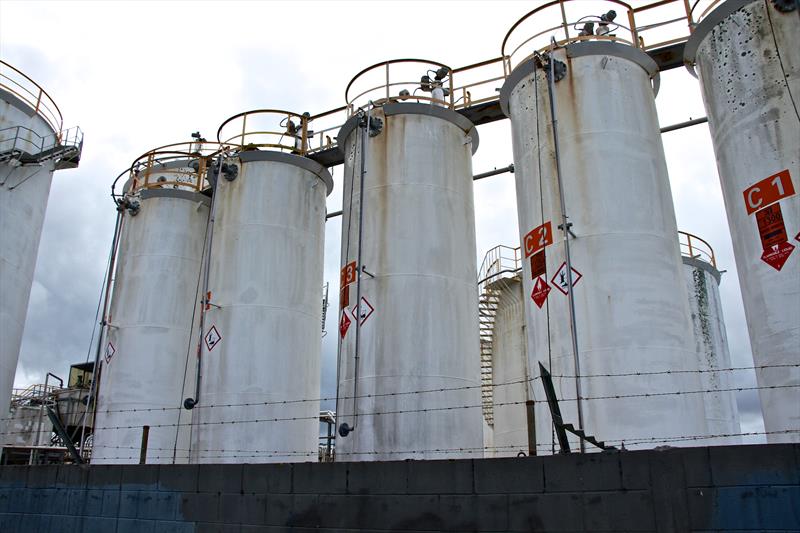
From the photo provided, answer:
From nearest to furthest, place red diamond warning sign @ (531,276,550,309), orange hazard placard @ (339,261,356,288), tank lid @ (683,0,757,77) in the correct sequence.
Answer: tank lid @ (683,0,757,77) < red diamond warning sign @ (531,276,550,309) < orange hazard placard @ (339,261,356,288)

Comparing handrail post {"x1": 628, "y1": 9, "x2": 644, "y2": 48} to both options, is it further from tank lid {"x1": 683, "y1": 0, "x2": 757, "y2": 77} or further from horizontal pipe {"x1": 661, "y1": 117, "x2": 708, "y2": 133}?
horizontal pipe {"x1": 661, "y1": 117, "x2": 708, "y2": 133}

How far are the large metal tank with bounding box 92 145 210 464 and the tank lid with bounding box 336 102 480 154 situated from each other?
22.5 ft

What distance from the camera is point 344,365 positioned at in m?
15.3

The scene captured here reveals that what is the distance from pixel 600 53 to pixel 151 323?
14.5 meters

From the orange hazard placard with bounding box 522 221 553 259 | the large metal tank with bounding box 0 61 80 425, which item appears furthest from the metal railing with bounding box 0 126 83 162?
the orange hazard placard with bounding box 522 221 553 259

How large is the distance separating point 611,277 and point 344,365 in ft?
20.8

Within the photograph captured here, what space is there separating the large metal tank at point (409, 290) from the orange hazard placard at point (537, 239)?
7.66 ft

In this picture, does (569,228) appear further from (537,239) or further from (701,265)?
(701,265)

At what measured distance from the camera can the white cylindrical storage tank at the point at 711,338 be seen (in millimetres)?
21062

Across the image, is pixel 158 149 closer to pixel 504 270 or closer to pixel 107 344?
pixel 107 344

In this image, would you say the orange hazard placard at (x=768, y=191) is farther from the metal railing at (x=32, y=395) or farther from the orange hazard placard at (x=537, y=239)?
the metal railing at (x=32, y=395)

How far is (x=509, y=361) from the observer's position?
22.8m

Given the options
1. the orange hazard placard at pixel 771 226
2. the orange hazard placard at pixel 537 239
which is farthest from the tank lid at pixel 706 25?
the orange hazard placard at pixel 537 239

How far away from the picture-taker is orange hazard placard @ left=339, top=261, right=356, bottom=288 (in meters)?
15.7
